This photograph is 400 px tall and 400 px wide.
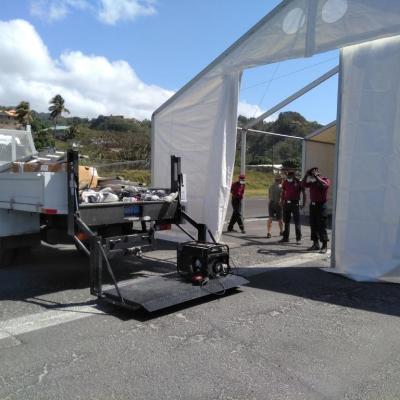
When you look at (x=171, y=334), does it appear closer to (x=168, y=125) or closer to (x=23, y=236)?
(x=23, y=236)

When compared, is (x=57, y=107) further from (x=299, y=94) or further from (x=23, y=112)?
(x=299, y=94)

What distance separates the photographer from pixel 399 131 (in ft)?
22.1

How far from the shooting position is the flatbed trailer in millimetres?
5473

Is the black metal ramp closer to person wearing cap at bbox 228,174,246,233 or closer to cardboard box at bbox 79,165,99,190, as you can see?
cardboard box at bbox 79,165,99,190

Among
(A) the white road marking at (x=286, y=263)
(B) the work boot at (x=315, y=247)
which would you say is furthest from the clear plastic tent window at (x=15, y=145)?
(B) the work boot at (x=315, y=247)

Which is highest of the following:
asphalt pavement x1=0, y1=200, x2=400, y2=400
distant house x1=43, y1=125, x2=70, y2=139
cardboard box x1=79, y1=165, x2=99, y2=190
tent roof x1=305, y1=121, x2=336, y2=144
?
distant house x1=43, y1=125, x2=70, y2=139

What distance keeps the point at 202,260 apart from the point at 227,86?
4.10 m

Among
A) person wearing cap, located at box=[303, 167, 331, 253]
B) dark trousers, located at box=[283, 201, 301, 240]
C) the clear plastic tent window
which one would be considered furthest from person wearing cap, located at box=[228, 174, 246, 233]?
the clear plastic tent window

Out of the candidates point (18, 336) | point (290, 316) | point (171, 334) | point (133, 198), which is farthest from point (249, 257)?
point (18, 336)

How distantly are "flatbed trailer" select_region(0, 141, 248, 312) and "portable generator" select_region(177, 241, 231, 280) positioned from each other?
13 cm

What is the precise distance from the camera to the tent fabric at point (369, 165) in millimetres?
6793

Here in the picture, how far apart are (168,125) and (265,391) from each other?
744 centimetres

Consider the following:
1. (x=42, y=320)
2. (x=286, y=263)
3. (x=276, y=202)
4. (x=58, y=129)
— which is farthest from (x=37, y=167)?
(x=58, y=129)

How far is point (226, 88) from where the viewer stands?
884cm
